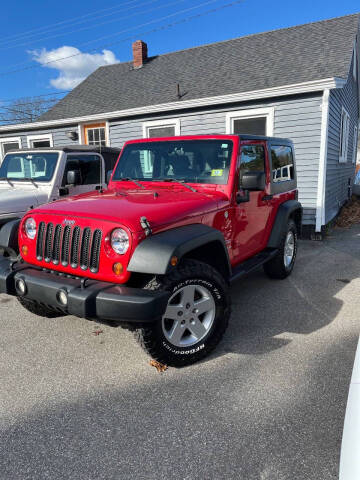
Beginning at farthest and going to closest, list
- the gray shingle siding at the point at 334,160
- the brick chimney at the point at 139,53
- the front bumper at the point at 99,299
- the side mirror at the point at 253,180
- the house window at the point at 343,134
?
the brick chimney at the point at 139,53 < the house window at the point at 343,134 < the gray shingle siding at the point at 334,160 < the side mirror at the point at 253,180 < the front bumper at the point at 99,299

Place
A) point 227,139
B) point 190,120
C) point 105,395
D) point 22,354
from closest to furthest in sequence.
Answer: point 105,395, point 22,354, point 227,139, point 190,120

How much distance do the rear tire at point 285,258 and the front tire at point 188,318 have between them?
6.45 ft

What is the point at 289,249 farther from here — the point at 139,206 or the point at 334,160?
the point at 334,160

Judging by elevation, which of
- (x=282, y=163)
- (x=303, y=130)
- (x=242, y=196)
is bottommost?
(x=242, y=196)

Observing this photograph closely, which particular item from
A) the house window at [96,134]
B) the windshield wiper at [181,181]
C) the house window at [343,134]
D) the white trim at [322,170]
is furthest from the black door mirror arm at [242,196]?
the house window at [96,134]

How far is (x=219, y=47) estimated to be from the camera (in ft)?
38.3

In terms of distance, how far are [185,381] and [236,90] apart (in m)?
7.64

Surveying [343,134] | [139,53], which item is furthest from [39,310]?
[139,53]

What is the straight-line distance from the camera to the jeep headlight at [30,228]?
10.0ft

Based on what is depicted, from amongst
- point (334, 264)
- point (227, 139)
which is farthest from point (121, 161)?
point (334, 264)

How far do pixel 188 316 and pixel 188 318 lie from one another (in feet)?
0.06

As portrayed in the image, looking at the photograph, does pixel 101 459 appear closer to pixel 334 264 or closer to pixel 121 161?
pixel 121 161

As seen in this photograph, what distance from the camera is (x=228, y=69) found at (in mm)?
9969

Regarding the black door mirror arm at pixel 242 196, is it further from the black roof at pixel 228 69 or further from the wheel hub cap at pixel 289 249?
the black roof at pixel 228 69
